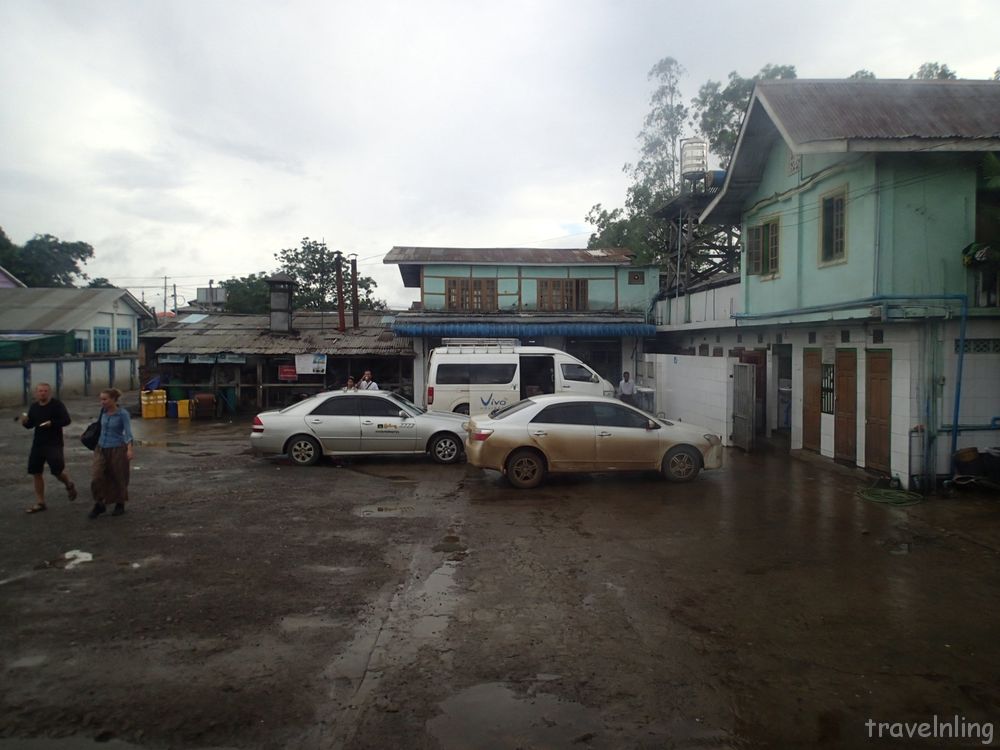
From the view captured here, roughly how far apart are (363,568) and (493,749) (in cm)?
328

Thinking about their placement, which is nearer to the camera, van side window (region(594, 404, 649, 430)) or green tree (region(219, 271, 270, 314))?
van side window (region(594, 404, 649, 430))

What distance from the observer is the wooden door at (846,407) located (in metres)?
11.8

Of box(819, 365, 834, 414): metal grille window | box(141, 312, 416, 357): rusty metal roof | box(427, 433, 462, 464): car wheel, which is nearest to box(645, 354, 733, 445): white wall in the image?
box(819, 365, 834, 414): metal grille window

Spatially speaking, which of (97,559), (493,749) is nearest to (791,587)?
(493,749)

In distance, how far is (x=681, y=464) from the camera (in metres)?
10.6

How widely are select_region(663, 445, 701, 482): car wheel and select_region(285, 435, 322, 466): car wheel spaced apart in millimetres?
6346

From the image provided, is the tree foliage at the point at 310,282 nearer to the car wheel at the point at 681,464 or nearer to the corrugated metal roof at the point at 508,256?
the corrugated metal roof at the point at 508,256

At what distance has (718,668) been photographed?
4418 mm

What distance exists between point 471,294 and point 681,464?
1385 cm

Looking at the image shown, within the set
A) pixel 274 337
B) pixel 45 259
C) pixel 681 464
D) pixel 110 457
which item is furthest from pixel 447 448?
pixel 45 259

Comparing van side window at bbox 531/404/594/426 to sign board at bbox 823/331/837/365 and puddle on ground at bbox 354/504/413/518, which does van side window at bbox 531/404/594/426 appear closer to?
puddle on ground at bbox 354/504/413/518

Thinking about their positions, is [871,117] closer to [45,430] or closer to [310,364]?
[45,430]

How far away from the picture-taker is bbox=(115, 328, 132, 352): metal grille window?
1458 inches

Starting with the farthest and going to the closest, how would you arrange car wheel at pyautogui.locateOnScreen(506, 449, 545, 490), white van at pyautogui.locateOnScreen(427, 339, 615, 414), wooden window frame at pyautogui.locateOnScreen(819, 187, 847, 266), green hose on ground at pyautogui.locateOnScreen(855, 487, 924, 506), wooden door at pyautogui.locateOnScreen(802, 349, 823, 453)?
white van at pyautogui.locateOnScreen(427, 339, 615, 414) → wooden door at pyautogui.locateOnScreen(802, 349, 823, 453) → wooden window frame at pyautogui.locateOnScreen(819, 187, 847, 266) → car wheel at pyautogui.locateOnScreen(506, 449, 545, 490) → green hose on ground at pyautogui.locateOnScreen(855, 487, 924, 506)
